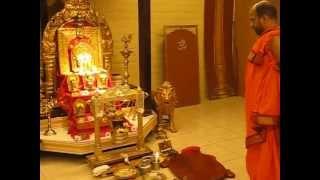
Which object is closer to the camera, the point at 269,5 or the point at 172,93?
the point at 269,5

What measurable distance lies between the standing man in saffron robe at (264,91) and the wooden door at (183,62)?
127 inches

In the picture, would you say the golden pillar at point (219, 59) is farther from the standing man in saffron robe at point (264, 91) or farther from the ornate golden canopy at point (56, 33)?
the standing man in saffron robe at point (264, 91)

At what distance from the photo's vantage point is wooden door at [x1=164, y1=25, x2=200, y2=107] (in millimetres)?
5762

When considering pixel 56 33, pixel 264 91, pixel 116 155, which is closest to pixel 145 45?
pixel 56 33

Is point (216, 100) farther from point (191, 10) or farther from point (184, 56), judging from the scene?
point (191, 10)

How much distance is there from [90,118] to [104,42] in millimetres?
1139

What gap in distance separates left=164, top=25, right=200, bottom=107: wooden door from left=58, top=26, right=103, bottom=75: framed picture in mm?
1383

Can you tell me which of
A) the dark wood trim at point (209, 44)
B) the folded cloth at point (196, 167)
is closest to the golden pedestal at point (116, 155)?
the folded cloth at point (196, 167)

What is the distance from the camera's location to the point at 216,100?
6.35 metres

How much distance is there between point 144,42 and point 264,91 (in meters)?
2.49

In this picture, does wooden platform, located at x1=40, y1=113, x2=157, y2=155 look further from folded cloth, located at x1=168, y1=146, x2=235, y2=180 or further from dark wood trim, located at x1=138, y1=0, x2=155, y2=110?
dark wood trim, located at x1=138, y1=0, x2=155, y2=110

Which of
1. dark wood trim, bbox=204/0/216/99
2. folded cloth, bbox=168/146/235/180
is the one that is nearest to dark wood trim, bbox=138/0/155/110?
folded cloth, bbox=168/146/235/180

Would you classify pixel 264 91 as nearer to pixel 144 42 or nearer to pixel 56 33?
pixel 144 42
